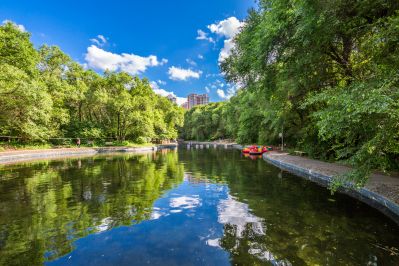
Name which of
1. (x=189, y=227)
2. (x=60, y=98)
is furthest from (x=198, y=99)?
(x=189, y=227)

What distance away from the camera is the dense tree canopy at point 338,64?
5.68 meters

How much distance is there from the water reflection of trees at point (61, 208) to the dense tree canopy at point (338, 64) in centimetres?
660

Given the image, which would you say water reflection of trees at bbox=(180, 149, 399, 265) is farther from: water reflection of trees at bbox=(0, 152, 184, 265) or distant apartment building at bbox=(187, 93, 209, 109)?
distant apartment building at bbox=(187, 93, 209, 109)

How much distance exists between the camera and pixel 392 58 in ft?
21.8

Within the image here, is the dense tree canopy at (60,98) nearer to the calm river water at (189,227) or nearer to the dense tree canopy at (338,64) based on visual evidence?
the calm river water at (189,227)

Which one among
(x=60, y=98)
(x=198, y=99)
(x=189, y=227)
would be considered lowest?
(x=189, y=227)

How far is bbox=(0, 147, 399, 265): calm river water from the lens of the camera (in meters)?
4.74

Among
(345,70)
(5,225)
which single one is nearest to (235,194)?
(5,225)

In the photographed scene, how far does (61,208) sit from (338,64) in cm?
1545

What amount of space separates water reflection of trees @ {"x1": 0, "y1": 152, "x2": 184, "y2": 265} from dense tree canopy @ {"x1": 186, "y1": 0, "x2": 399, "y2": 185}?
6.60 meters

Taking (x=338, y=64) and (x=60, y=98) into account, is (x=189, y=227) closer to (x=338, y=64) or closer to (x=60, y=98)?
(x=338, y=64)

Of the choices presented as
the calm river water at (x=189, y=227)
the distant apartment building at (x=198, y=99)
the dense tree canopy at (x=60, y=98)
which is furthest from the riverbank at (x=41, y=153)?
the distant apartment building at (x=198, y=99)

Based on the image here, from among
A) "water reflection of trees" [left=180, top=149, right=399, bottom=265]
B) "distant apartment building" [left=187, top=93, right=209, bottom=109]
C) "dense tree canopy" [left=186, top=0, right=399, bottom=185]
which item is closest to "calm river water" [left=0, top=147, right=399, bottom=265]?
"water reflection of trees" [left=180, top=149, right=399, bottom=265]

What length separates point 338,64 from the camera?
13.3 meters
